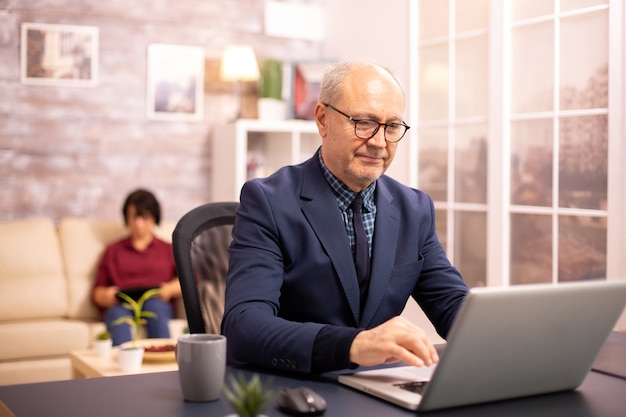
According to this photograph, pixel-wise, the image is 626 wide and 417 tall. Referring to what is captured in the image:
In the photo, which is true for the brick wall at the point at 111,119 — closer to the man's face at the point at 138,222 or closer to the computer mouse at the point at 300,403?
the man's face at the point at 138,222

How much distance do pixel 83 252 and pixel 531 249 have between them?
A: 2.51m

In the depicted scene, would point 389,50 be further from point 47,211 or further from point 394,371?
point 394,371

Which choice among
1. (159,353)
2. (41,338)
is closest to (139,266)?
(41,338)

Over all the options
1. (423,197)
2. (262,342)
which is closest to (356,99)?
(423,197)

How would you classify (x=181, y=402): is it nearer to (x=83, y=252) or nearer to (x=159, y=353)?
(x=159, y=353)

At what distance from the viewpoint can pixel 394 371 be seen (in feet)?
5.01

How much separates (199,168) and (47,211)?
3.24 ft

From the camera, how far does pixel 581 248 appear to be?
378 centimetres

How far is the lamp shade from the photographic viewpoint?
16.8 ft

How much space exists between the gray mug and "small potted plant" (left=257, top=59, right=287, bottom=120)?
13.2ft

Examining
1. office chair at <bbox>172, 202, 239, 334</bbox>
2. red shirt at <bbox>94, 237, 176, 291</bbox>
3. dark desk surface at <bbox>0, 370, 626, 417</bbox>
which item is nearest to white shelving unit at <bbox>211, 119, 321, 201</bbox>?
red shirt at <bbox>94, 237, 176, 291</bbox>

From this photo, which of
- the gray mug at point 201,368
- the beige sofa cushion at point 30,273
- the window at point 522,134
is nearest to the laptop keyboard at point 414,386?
the gray mug at point 201,368

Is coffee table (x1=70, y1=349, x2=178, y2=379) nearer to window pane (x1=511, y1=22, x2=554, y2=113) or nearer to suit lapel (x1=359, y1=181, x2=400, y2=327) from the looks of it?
suit lapel (x1=359, y1=181, x2=400, y2=327)

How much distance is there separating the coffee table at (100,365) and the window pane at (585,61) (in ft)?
7.08
